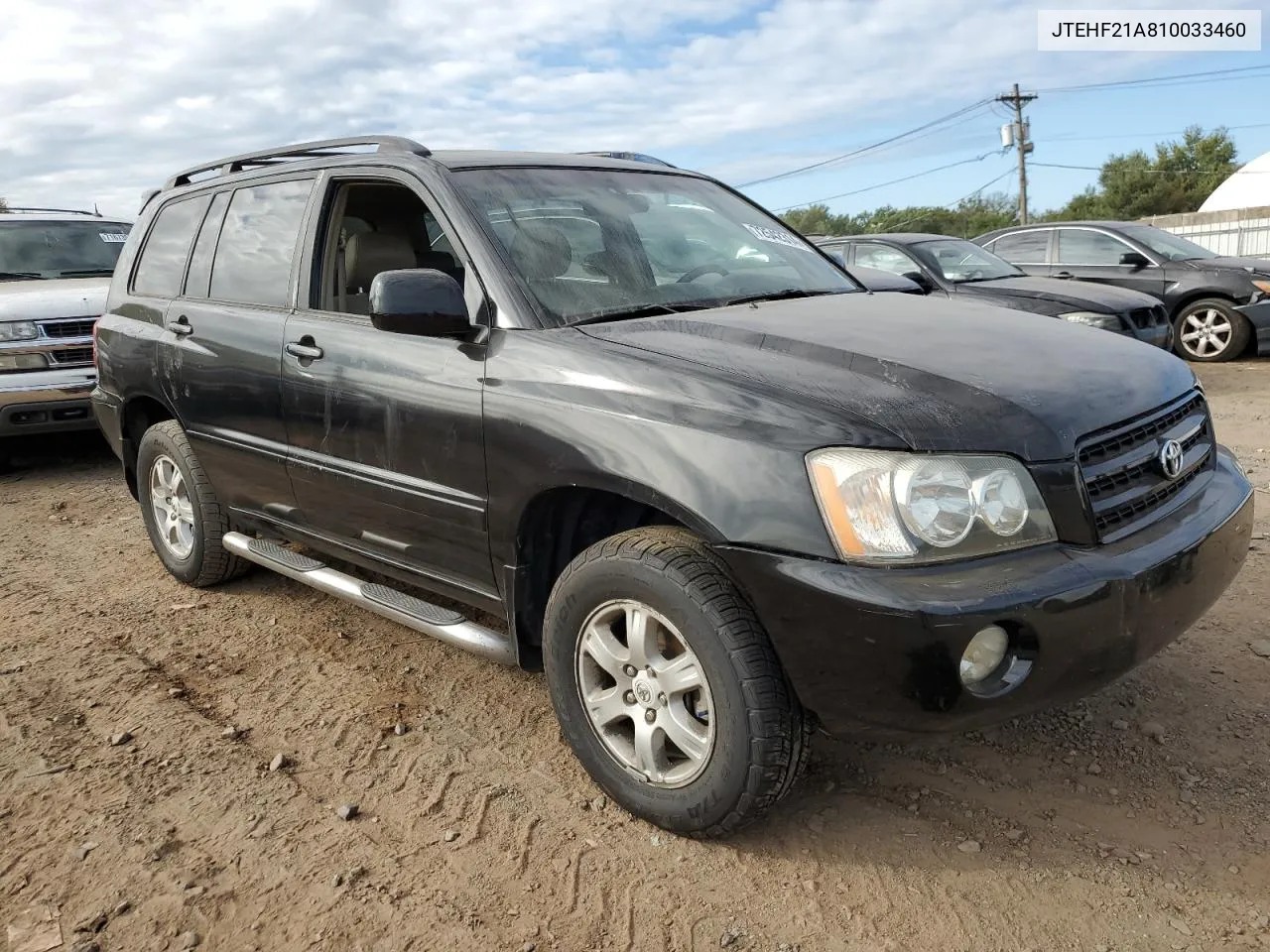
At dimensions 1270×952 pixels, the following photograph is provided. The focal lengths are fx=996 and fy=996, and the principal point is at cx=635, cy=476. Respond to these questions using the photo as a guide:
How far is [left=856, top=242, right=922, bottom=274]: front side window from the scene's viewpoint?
939 cm

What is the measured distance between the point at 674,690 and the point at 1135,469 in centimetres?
126

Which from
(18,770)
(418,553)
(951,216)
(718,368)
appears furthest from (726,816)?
(951,216)

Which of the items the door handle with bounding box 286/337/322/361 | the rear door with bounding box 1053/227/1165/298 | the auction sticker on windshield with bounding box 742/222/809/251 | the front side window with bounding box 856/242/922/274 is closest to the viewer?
the door handle with bounding box 286/337/322/361

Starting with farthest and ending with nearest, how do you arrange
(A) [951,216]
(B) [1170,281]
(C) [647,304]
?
(A) [951,216] < (B) [1170,281] < (C) [647,304]

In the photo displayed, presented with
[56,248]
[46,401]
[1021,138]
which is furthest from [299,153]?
[1021,138]

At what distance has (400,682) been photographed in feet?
11.8

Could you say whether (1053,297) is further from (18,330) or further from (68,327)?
(18,330)

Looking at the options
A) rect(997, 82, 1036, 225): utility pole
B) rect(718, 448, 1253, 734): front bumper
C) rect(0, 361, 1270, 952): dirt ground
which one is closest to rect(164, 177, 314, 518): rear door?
rect(0, 361, 1270, 952): dirt ground

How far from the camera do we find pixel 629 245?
3230mm

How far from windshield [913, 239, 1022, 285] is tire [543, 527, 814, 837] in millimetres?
7373

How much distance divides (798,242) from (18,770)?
326 centimetres

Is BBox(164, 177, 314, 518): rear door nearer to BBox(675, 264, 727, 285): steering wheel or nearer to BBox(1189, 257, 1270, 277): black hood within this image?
BBox(675, 264, 727, 285): steering wheel

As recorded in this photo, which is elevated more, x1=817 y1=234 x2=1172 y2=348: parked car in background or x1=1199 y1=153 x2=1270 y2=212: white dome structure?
x1=1199 y1=153 x2=1270 y2=212: white dome structure

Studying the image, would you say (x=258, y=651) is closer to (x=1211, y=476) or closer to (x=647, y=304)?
(x=647, y=304)
